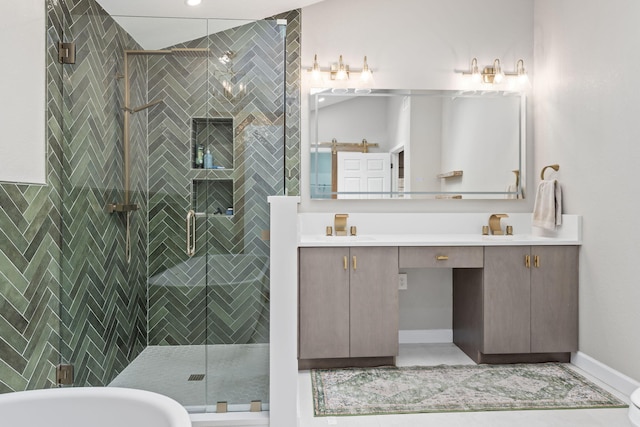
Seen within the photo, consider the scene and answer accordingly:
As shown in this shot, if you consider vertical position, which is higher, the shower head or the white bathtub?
the shower head

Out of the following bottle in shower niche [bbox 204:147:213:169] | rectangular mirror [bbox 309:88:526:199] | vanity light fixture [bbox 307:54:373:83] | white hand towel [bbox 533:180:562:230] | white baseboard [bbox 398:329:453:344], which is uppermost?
vanity light fixture [bbox 307:54:373:83]

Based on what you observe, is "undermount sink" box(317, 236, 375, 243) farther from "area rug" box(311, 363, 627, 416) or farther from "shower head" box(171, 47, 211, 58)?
"shower head" box(171, 47, 211, 58)

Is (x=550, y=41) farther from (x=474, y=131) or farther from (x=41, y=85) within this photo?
(x=41, y=85)

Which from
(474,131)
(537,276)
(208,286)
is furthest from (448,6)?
(208,286)

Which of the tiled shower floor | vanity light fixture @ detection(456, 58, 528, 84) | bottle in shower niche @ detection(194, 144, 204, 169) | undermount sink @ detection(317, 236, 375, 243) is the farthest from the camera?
vanity light fixture @ detection(456, 58, 528, 84)

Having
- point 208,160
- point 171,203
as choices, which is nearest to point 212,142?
point 208,160

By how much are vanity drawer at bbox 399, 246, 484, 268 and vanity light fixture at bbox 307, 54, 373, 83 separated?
4.56ft

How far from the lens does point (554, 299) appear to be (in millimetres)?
2869

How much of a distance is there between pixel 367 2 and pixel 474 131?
1.29 meters

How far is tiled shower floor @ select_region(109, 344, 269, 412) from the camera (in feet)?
6.41

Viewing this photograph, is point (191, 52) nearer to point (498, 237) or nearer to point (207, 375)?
point (207, 375)

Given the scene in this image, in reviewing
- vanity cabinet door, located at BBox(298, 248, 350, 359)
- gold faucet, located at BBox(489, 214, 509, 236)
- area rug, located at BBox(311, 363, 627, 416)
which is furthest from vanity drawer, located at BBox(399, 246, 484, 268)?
area rug, located at BBox(311, 363, 627, 416)

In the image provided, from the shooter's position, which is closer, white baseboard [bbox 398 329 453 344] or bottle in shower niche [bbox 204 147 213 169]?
bottle in shower niche [bbox 204 147 213 169]

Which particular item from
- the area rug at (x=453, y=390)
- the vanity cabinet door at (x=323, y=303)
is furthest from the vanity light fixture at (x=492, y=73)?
the area rug at (x=453, y=390)
